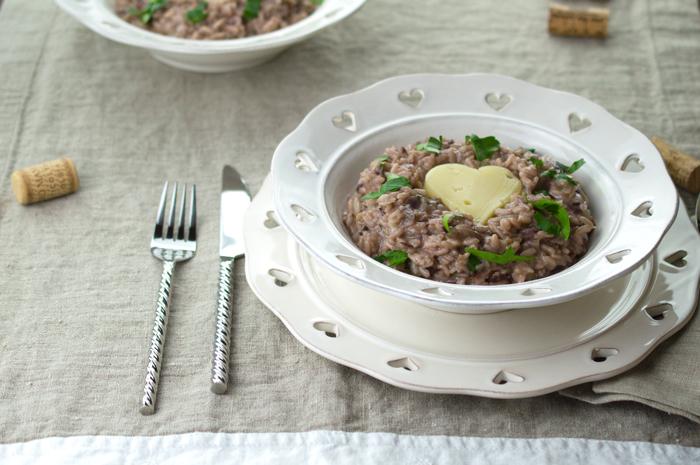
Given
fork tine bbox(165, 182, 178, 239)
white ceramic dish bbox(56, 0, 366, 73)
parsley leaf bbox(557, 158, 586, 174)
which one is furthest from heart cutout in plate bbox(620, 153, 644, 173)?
fork tine bbox(165, 182, 178, 239)

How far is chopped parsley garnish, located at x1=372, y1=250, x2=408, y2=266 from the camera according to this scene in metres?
2.07

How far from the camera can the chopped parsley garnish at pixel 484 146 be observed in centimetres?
231

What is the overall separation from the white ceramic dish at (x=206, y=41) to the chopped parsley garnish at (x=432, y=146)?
884 millimetres

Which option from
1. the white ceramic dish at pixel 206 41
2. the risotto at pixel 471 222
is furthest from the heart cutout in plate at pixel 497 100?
the white ceramic dish at pixel 206 41

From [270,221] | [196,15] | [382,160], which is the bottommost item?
[270,221]

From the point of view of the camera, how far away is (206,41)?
3055 mm

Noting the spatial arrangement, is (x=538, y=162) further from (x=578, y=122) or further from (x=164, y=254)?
(x=164, y=254)

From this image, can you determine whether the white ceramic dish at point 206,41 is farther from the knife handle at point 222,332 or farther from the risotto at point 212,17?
the knife handle at point 222,332

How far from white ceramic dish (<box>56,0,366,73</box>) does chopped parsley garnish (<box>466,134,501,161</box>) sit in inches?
38.6

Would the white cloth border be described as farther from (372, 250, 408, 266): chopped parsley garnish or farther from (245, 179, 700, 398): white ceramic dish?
(372, 250, 408, 266): chopped parsley garnish

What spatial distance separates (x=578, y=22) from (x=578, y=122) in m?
0.94

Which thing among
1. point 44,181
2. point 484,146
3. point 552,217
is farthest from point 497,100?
point 44,181

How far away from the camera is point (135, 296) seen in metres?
2.30

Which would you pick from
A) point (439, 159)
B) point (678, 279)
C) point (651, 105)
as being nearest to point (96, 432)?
point (439, 159)
